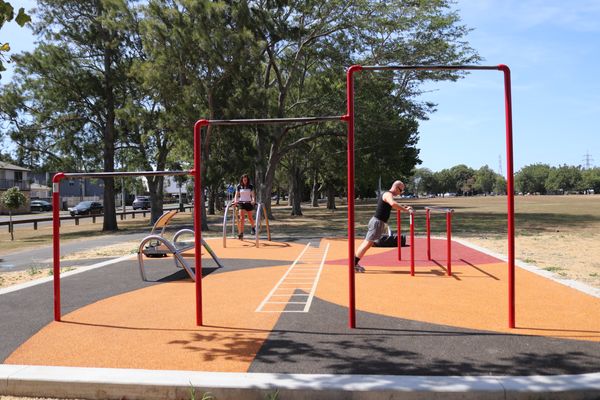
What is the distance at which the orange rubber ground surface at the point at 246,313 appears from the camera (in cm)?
436

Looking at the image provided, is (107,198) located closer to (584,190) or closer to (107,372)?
(107,372)

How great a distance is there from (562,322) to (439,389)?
2518mm

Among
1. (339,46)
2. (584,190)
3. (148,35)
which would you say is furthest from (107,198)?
(584,190)

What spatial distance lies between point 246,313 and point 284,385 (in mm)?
2339

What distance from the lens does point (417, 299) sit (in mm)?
6465

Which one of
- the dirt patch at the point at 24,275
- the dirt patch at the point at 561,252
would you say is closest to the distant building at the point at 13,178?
the dirt patch at the point at 24,275

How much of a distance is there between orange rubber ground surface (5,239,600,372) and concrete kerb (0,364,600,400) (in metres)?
0.34

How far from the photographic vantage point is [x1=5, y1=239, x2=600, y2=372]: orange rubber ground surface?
436 cm

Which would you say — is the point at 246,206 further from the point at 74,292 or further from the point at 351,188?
the point at 351,188

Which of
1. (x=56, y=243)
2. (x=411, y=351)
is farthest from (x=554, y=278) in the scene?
(x=56, y=243)

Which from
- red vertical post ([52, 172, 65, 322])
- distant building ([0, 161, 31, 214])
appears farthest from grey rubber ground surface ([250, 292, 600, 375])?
distant building ([0, 161, 31, 214])

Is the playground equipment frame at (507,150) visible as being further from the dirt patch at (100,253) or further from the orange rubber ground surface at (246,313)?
the dirt patch at (100,253)

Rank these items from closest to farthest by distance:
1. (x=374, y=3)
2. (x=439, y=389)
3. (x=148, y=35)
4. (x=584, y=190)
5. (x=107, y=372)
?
(x=439, y=389), (x=107, y=372), (x=148, y=35), (x=374, y=3), (x=584, y=190)

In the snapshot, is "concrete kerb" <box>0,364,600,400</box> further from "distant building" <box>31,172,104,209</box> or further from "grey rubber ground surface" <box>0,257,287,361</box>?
"distant building" <box>31,172,104,209</box>
